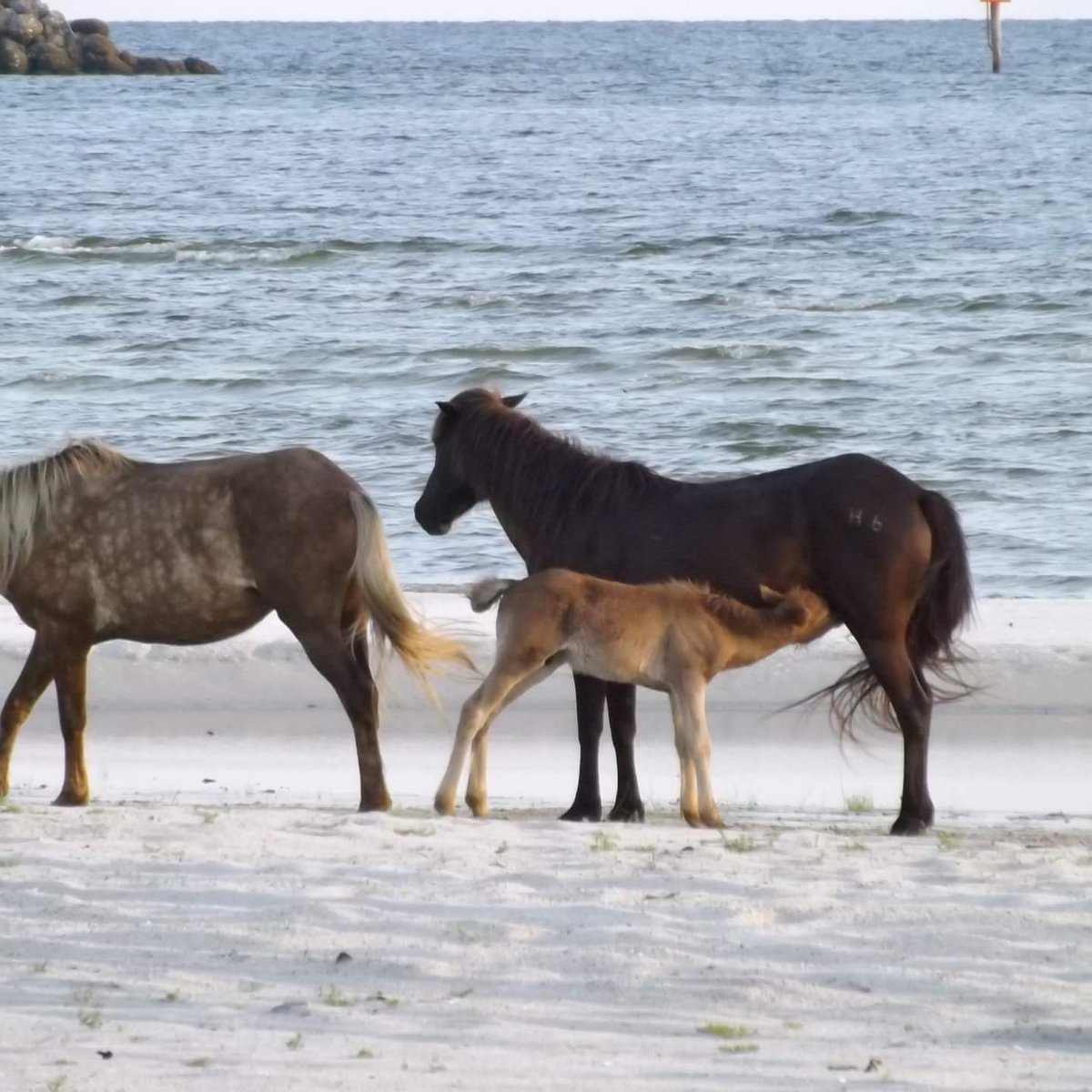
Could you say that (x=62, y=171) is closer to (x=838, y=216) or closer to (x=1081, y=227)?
(x=838, y=216)

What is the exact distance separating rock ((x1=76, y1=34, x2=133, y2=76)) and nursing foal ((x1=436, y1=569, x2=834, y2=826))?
262 feet

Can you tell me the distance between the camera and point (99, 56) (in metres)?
82.0

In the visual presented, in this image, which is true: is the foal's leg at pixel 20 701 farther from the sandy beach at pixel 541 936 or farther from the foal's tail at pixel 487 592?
the foal's tail at pixel 487 592

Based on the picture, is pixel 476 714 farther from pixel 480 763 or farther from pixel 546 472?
pixel 546 472

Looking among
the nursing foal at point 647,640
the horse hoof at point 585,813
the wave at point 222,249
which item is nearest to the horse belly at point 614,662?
the nursing foal at point 647,640

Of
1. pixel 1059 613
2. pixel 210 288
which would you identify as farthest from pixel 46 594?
pixel 210 288

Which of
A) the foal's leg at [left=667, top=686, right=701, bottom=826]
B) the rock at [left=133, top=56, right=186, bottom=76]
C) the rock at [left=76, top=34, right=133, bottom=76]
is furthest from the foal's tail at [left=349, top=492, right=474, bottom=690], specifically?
the rock at [left=133, top=56, right=186, bottom=76]

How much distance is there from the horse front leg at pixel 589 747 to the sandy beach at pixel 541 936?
0.27 m

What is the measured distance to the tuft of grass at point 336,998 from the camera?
4.44 m

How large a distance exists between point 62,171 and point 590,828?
4464 centimetres

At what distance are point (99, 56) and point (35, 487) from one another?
79.6m

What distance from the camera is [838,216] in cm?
3488

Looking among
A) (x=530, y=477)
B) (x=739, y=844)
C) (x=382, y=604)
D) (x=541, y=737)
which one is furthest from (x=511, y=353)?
(x=739, y=844)

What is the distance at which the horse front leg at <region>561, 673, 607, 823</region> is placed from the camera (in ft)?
23.4
